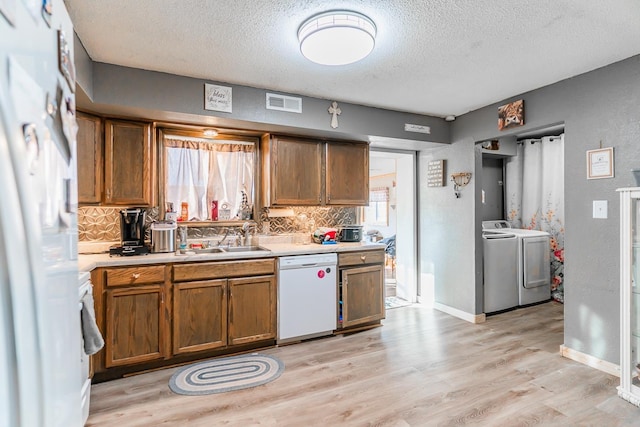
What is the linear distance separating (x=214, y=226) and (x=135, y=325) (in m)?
1.21

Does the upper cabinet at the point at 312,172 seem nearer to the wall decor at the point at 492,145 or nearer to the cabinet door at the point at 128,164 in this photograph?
the cabinet door at the point at 128,164

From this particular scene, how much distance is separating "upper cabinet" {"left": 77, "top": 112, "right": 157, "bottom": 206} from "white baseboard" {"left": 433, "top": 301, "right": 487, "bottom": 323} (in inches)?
140

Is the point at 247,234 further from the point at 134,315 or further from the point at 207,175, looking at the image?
the point at 134,315

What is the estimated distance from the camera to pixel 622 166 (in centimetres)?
252

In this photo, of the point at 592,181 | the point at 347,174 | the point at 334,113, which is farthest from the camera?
the point at 347,174

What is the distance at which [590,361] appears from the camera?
2740 mm

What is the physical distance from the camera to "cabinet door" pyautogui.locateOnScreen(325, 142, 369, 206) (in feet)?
12.1

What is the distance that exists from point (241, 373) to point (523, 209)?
4.60 meters

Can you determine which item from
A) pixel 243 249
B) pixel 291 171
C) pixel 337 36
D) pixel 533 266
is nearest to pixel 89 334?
pixel 243 249

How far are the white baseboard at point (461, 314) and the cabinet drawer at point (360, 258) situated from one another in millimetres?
1179

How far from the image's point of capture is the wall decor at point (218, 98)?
2846 mm

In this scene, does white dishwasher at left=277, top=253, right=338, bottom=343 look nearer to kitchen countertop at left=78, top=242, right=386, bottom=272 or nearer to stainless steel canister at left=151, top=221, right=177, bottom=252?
kitchen countertop at left=78, top=242, right=386, bottom=272

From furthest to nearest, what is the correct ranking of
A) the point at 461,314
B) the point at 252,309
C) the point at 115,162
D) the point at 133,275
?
1. the point at 461,314
2. the point at 252,309
3. the point at 115,162
4. the point at 133,275

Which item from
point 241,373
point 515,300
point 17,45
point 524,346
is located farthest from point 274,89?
point 515,300
